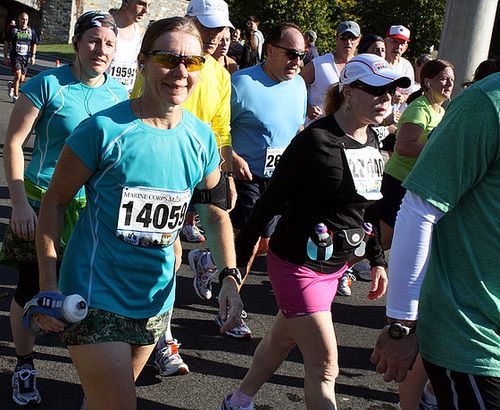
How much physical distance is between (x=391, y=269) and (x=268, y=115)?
2727 millimetres

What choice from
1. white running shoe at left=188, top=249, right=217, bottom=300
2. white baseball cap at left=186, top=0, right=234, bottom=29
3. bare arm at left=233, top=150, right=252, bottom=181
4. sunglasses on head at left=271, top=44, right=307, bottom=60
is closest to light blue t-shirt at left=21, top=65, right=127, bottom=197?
white baseball cap at left=186, top=0, right=234, bottom=29

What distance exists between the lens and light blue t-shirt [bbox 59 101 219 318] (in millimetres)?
2295

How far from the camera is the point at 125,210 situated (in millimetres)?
2324

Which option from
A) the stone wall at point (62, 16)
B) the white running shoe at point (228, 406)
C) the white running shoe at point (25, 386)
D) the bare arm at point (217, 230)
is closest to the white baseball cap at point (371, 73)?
the bare arm at point (217, 230)

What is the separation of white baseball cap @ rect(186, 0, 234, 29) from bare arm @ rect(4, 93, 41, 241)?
148cm

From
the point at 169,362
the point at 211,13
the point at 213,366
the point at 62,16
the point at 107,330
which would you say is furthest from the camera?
the point at 62,16

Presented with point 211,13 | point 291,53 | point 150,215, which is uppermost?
point 211,13

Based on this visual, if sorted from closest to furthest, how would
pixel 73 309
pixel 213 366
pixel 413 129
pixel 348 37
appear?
pixel 73 309, pixel 213 366, pixel 413 129, pixel 348 37

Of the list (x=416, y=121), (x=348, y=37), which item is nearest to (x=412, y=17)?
(x=348, y=37)

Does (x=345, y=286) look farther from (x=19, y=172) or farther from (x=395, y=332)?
(x=395, y=332)

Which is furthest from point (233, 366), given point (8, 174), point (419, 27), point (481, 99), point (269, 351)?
point (419, 27)

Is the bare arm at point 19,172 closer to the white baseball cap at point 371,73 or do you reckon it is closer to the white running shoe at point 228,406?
the white running shoe at point 228,406

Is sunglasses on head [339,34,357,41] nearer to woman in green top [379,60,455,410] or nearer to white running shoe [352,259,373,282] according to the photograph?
woman in green top [379,60,455,410]

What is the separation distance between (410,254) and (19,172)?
1.87 meters
